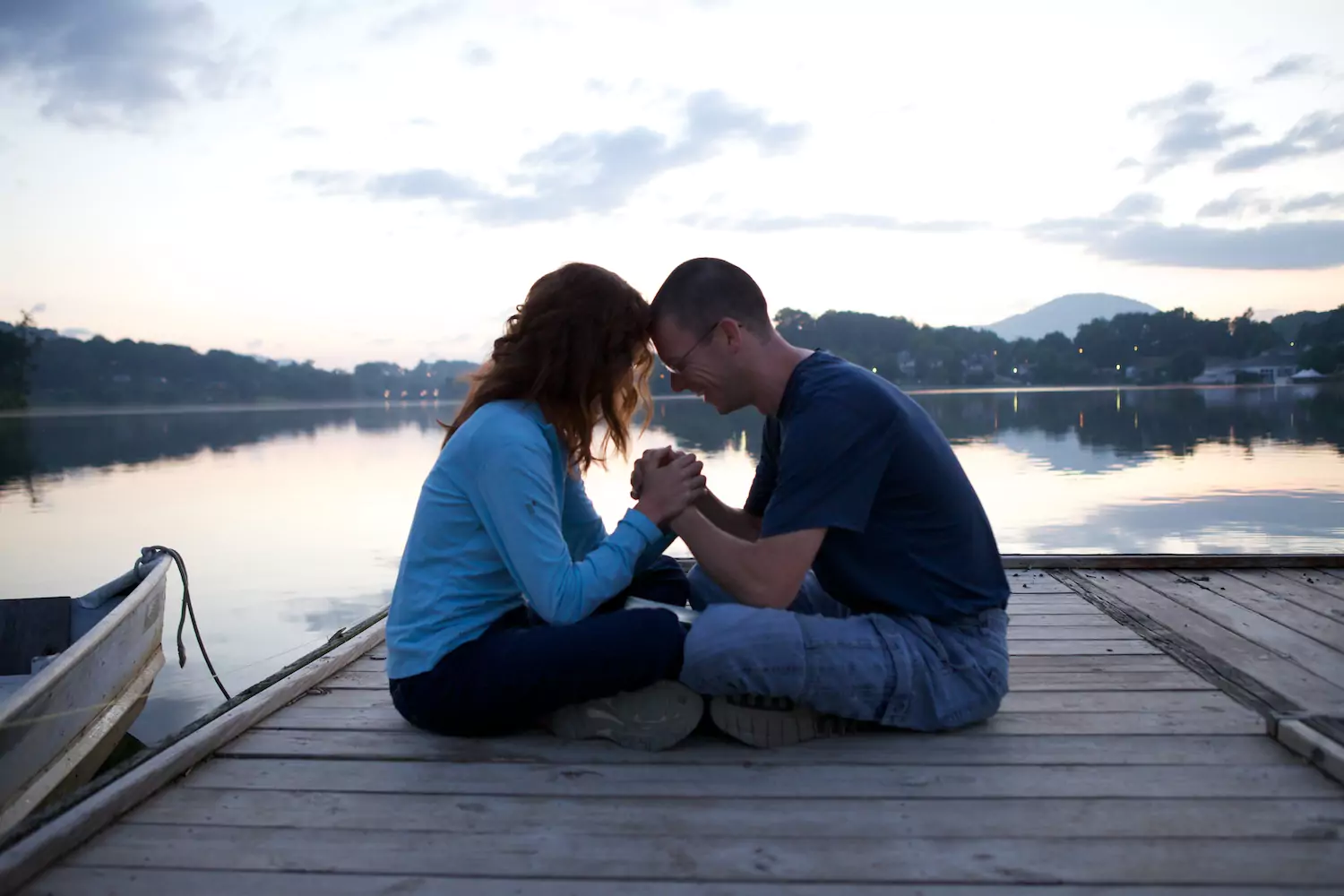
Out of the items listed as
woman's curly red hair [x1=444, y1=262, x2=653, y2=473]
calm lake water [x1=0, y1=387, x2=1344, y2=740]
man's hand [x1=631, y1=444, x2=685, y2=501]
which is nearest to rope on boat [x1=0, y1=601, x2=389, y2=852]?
woman's curly red hair [x1=444, y1=262, x2=653, y2=473]

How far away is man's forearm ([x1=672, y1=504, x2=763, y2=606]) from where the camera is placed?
2592 mm

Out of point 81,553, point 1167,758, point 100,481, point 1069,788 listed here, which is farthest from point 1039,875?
point 100,481

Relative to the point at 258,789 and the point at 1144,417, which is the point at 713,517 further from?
the point at 1144,417

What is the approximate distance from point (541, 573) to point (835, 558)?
83 cm

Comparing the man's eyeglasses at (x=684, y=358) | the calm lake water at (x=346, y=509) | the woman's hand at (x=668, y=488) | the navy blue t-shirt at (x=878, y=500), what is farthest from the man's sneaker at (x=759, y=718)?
the calm lake water at (x=346, y=509)

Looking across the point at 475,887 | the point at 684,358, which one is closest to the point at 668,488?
the point at 684,358

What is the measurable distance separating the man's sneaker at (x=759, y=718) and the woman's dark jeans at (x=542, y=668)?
169mm

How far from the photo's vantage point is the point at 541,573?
2.45 meters

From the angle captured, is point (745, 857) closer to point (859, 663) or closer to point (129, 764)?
point (859, 663)

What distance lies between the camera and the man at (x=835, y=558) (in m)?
2.53

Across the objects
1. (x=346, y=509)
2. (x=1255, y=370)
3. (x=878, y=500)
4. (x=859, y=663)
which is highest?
(x=1255, y=370)

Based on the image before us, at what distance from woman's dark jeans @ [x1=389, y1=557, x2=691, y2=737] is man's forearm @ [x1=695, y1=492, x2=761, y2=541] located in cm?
70

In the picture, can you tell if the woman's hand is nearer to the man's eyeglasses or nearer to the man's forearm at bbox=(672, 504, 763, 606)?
the man's forearm at bbox=(672, 504, 763, 606)

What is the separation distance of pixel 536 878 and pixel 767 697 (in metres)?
0.88
